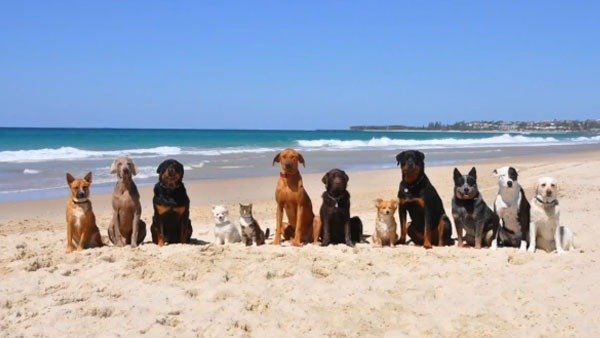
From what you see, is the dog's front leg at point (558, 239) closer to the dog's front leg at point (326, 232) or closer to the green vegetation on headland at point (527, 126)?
the dog's front leg at point (326, 232)

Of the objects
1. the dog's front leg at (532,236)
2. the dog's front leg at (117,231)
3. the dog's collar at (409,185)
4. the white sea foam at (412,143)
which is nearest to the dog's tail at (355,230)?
the dog's collar at (409,185)

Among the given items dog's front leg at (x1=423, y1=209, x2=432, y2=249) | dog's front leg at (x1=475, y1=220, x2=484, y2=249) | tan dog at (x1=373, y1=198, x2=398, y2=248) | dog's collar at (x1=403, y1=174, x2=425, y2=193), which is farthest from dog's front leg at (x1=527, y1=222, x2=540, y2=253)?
tan dog at (x1=373, y1=198, x2=398, y2=248)

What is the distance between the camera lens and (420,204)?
7.63 metres

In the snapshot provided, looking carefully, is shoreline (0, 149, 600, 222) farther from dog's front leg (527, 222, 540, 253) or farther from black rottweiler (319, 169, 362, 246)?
dog's front leg (527, 222, 540, 253)

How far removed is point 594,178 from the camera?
16.5 m

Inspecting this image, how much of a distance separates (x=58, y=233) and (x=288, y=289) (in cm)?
525

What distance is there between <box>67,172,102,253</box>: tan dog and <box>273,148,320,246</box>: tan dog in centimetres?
242

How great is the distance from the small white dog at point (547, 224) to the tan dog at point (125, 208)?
5011mm

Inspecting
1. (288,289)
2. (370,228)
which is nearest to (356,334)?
(288,289)

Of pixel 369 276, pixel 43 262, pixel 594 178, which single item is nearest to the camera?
pixel 369 276

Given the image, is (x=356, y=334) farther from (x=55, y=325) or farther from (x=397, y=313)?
(x=55, y=325)

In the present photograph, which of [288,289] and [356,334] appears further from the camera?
[288,289]

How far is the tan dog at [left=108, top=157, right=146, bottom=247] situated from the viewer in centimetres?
755

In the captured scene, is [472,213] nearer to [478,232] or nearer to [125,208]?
[478,232]
